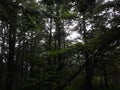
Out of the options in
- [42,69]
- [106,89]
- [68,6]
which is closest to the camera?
[68,6]

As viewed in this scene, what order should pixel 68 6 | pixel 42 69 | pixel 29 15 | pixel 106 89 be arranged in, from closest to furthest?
pixel 68 6 → pixel 29 15 → pixel 42 69 → pixel 106 89

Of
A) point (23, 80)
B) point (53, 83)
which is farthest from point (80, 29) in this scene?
point (23, 80)

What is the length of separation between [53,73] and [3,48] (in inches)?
1030

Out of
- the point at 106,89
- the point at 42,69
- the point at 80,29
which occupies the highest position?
the point at 80,29

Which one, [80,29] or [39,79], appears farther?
[80,29]

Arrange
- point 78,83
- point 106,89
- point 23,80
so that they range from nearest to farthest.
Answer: point 23,80 → point 106,89 → point 78,83

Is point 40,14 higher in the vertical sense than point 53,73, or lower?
higher

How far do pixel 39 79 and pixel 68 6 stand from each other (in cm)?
1073

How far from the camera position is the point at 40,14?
28.8 feet

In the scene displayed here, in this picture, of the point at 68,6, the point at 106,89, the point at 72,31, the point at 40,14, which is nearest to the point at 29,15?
the point at 40,14

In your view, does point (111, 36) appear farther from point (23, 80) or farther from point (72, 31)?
point (72, 31)

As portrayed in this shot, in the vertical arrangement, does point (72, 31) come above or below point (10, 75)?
above

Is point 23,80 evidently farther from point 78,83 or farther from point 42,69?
point 78,83

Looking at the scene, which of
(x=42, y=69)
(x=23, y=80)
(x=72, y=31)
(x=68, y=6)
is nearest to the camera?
(x=68, y=6)
